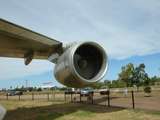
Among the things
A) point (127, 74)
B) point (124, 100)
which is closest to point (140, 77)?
point (127, 74)

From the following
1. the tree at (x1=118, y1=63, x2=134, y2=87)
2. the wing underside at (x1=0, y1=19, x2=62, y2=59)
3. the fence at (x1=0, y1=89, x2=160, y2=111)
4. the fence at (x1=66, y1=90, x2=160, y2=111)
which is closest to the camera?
the wing underside at (x1=0, y1=19, x2=62, y2=59)

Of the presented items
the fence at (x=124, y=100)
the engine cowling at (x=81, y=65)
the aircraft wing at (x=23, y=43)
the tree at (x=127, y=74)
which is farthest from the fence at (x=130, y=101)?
the tree at (x=127, y=74)

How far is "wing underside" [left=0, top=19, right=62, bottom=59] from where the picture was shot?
8617 mm

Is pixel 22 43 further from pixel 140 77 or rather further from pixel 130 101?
pixel 140 77

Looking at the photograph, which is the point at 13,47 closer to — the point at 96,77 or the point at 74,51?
the point at 74,51

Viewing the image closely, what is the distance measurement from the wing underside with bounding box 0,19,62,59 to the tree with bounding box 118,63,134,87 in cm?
5466

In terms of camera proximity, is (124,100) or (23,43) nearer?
(23,43)

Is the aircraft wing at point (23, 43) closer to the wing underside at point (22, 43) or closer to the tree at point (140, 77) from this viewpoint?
the wing underside at point (22, 43)

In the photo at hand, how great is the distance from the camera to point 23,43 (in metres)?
9.84

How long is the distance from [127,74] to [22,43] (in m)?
56.9

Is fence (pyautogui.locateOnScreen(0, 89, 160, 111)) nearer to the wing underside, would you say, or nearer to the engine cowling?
the engine cowling

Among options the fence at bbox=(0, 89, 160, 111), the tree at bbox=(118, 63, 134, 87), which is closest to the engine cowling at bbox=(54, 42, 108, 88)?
the fence at bbox=(0, 89, 160, 111)

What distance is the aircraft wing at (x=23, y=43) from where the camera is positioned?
28.3 feet

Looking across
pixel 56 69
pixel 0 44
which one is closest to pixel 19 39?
Answer: pixel 0 44
